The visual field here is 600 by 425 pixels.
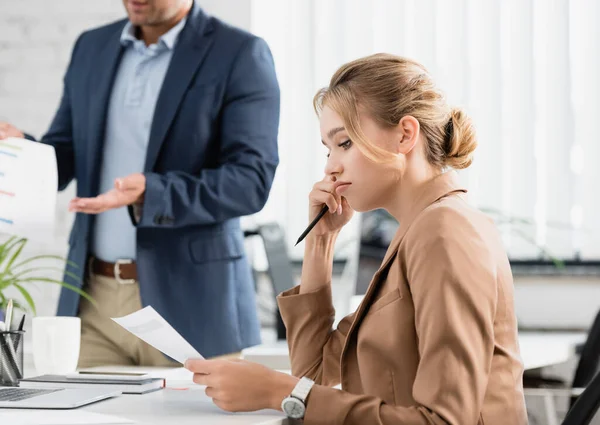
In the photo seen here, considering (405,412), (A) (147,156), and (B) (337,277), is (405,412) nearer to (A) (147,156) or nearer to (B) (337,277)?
(A) (147,156)

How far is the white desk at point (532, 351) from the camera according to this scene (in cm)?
191

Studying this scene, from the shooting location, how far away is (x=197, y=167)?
6.88 ft

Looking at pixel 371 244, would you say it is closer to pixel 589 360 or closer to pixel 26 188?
pixel 589 360

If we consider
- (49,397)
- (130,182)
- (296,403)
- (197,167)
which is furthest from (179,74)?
(296,403)

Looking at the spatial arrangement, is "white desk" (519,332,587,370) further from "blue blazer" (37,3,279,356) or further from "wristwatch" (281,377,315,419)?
"wristwatch" (281,377,315,419)

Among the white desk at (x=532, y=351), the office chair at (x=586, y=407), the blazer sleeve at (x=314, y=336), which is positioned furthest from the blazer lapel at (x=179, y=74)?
the office chair at (x=586, y=407)

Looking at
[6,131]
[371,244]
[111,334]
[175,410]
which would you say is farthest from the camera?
[371,244]

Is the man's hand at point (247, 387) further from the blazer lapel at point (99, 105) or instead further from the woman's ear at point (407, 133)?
the blazer lapel at point (99, 105)

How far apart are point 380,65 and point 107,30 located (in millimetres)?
1099

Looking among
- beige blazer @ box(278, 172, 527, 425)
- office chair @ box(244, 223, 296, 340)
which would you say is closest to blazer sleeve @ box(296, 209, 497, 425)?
beige blazer @ box(278, 172, 527, 425)

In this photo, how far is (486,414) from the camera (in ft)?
3.74

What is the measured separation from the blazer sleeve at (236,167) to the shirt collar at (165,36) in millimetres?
155

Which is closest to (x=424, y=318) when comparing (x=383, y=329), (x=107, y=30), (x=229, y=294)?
(x=383, y=329)

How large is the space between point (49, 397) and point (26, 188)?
1.74ft
